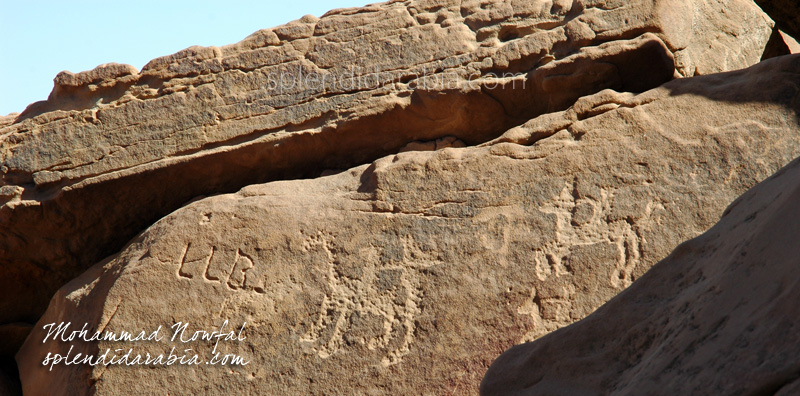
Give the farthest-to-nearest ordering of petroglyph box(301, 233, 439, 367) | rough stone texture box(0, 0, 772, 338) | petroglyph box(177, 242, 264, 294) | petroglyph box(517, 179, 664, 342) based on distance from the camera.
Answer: rough stone texture box(0, 0, 772, 338), petroglyph box(177, 242, 264, 294), petroglyph box(301, 233, 439, 367), petroglyph box(517, 179, 664, 342)

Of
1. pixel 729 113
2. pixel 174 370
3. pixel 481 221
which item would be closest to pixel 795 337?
pixel 481 221

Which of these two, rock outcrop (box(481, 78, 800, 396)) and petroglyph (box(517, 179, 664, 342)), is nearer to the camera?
rock outcrop (box(481, 78, 800, 396))

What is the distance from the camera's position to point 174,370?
3486 mm

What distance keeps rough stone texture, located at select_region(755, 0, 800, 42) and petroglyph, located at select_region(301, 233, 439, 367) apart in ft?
6.66

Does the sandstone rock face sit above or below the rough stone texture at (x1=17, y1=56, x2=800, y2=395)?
above

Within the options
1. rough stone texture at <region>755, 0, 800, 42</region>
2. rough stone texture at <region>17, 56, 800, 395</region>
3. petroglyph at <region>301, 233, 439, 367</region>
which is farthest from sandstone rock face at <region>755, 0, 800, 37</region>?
petroglyph at <region>301, 233, 439, 367</region>

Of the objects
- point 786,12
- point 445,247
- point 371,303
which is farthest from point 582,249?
point 786,12

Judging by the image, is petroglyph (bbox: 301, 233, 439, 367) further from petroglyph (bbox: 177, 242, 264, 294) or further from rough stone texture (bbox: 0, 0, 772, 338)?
rough stone texture (bbox: 0, 0, 772, 338)

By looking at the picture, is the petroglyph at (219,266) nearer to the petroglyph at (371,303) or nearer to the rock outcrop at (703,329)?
the petroglyph at (371,303)

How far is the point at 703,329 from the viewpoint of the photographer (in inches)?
60.0

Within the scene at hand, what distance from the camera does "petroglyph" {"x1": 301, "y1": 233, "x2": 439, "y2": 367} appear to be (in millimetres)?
3363

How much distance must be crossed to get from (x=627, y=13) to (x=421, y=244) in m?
1.76
